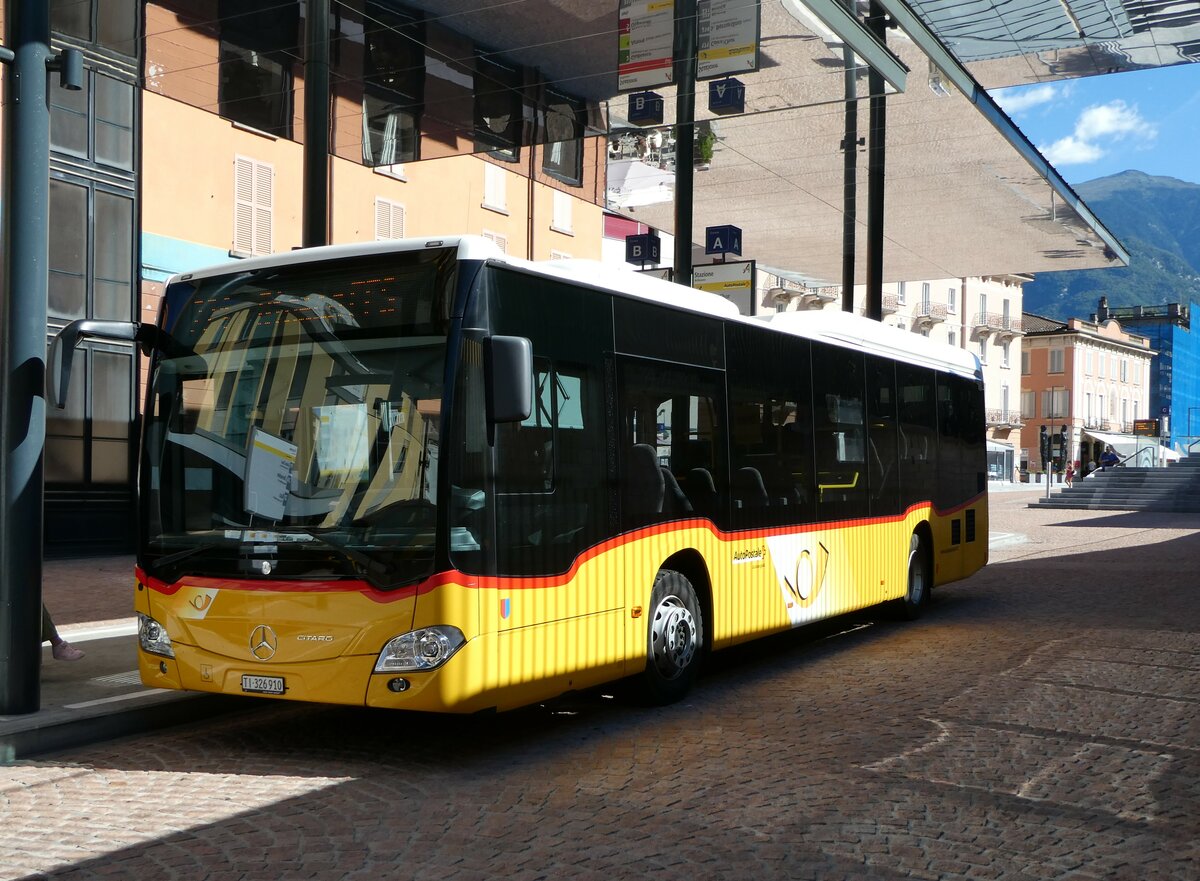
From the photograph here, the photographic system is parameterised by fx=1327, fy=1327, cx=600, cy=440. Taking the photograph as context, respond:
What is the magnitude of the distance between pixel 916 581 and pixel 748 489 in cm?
468

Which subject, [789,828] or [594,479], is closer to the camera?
[789,828]

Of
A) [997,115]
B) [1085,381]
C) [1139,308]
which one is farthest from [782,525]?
[1139,308]

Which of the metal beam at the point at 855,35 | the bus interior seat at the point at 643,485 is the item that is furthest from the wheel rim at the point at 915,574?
the bus interior seat at the point at 643,485

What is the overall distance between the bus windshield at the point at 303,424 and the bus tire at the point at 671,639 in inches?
85.6

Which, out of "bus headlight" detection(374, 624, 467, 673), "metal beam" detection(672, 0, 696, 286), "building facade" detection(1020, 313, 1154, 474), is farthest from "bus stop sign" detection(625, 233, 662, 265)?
"building facade" detection(1020, 313, 1154, 474)

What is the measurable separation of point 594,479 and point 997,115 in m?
13.9

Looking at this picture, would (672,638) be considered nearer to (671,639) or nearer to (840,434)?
(671,639)

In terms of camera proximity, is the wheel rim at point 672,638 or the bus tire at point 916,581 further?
the bus tire at point 916,581

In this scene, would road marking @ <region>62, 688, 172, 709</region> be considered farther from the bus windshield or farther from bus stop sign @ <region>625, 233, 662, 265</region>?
bus stop sign @ <region>625, 233, 662, 265</region>

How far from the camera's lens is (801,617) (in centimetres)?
1040

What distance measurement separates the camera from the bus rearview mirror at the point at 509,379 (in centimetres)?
664

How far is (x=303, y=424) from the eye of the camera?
6.89 meters

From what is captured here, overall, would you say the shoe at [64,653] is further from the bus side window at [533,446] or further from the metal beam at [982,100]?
the metal beam at [982,100]

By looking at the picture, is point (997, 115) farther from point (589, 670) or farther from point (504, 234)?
point (589, 670)
